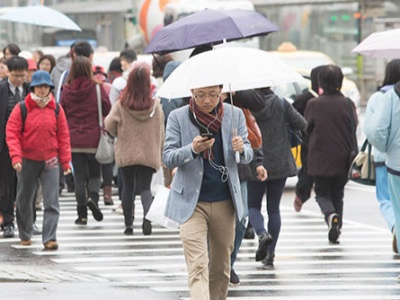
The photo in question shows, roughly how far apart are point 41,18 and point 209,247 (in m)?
10.4

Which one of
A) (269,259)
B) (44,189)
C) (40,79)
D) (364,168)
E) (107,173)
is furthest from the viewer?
(107,173)

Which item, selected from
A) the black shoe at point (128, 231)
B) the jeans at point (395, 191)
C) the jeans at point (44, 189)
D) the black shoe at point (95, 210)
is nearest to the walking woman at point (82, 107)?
the black shoe at point (95, 210)

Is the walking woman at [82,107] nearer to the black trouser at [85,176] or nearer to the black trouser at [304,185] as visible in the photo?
the black trouser at [85,176]

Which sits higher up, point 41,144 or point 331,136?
point 41,144

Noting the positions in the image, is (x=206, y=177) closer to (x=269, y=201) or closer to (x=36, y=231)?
(x=269, y=201)

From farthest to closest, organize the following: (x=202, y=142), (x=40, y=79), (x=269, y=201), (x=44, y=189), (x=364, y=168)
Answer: (x=44, y=189), (x=40, y=79), (x=364, y=168), (x=269, y=201), (x=202, y=142)

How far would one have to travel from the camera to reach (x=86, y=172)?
15641 millimetres

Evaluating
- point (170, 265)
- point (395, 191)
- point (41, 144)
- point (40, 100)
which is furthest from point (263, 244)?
point (40, 100)

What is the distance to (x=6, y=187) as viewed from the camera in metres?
14.8

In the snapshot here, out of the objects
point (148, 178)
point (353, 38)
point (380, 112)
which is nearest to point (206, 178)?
point (380, 112)

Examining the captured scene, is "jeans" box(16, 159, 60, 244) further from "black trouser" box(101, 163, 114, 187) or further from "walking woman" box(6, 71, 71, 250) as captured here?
"black trouser" box(101, 163, 114, 187)

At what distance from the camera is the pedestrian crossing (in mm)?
11133

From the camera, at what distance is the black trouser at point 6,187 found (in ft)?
48.2

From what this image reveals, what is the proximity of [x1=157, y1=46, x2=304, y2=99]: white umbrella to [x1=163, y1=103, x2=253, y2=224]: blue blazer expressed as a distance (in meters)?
0.22
